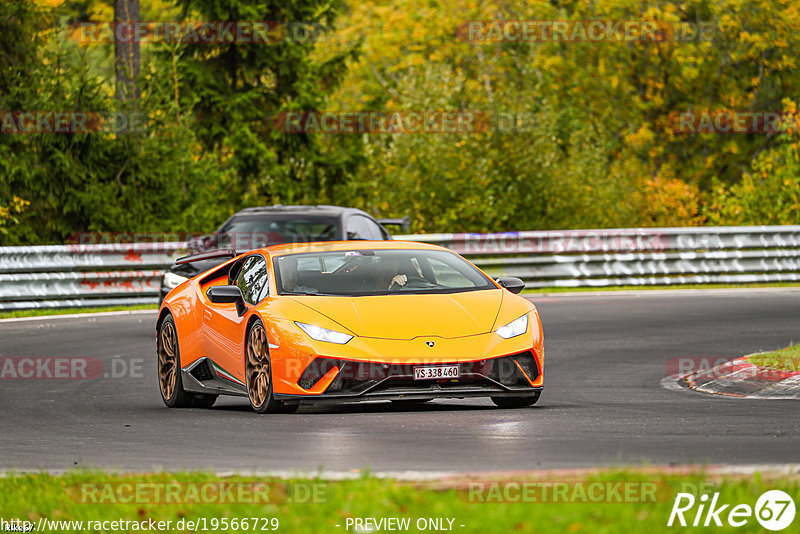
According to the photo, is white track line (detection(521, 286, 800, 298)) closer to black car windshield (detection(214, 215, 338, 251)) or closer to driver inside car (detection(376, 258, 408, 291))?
black car windshield (detection(214, 215, 338, 251))

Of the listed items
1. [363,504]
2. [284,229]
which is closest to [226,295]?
[363,504]

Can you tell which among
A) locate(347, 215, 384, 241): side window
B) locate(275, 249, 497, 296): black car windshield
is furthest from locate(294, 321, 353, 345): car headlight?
locate(347, 215, 384, 241): side window

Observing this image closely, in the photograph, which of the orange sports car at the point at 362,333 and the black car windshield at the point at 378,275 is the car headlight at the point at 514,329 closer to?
the orange sports car at the point at 362,333

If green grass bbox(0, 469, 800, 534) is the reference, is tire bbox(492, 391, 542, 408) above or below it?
below

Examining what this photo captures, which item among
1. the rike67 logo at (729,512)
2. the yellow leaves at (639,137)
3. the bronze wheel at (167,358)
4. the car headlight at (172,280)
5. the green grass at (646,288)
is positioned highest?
the rike67 logo at (729,512)

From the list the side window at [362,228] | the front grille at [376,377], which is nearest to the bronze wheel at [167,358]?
the front grille at [376,377]

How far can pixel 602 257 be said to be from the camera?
95.5 feet

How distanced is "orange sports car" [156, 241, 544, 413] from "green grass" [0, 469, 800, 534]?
10.3 ft

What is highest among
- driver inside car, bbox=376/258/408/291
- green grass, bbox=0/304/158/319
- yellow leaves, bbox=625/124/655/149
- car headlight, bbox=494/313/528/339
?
driver inside car, bbox=376/258/408/291

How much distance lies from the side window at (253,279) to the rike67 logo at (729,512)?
19.2ft

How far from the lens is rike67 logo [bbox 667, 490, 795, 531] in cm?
652

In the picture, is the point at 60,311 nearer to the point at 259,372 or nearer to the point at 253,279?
the point at 253,279

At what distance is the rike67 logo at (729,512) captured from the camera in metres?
6.52

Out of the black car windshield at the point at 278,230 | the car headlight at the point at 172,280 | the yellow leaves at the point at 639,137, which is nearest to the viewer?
the car headlight at the point at 172,280
